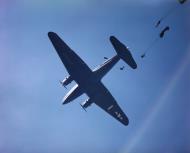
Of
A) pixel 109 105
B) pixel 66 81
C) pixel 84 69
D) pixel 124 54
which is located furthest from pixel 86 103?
pixel 124 54

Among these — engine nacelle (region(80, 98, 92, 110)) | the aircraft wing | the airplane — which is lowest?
the aircraft wing

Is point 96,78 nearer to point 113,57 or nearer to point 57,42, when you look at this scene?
point 113,57

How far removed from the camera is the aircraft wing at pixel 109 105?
164 ft

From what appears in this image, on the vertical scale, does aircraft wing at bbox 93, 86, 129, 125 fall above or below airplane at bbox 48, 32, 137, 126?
below

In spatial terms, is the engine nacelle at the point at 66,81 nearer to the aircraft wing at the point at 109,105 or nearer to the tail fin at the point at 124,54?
the aircraft wing at the point at 109,105

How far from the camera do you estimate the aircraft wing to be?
4988 cm

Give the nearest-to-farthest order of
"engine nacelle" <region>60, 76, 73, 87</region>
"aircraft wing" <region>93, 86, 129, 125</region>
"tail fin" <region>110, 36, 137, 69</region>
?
"tail fin" <region>110, 36, 137, 69</region> → "engine nacelle" <region>60, 76, 73, 87</region> → "aircraft wing" <region>93, 86, 129, 125</region>

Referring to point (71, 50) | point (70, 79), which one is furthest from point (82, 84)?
point (71, 50)

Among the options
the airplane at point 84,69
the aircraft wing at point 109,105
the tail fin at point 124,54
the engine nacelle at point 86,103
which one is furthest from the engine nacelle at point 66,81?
the tail fin at point 124,54

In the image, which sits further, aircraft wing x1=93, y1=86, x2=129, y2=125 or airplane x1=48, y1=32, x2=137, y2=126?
aircraft wing x1=93, y1=86, x2=129, y2=125

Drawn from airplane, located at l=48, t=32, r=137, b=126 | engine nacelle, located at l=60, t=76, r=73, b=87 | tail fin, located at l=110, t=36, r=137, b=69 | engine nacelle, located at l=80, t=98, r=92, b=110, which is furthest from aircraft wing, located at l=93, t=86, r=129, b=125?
tail fin, located at l=110, t=36, r=137, b=69

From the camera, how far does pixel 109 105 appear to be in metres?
51.8

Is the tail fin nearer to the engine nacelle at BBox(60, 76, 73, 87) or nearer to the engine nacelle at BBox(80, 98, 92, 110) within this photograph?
the engine nacelle at BBox(60, 76, 73, 87)

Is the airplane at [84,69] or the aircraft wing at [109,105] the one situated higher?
the airplane at [84,69]
